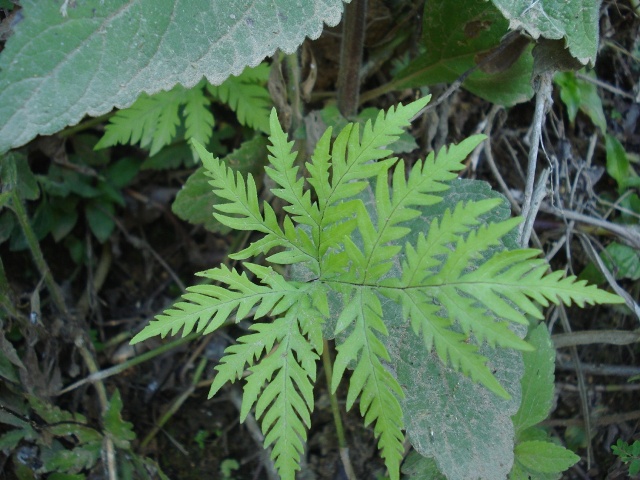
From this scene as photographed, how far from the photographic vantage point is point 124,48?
130cm

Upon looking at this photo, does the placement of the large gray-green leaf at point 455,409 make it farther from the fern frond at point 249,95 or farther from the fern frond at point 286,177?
the fern frond at point 249,95

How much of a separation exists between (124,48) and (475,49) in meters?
1.02

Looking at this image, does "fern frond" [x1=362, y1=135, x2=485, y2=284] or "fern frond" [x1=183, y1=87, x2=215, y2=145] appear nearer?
"fern frond" [x1=362, y1=135, x2=485, y2=284]

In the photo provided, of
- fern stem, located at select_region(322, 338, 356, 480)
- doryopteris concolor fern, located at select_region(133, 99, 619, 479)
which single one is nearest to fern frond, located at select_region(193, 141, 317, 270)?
doryopteris concolor fern, located at select_region(133, 99, 619, 479)

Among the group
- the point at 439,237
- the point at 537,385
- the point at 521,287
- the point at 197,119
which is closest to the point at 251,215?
the point at 439,237

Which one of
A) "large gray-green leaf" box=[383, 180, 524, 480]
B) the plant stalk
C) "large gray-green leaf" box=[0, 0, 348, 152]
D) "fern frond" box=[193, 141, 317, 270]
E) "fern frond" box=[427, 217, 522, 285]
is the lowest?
"large gray-green leaf" box=[383, 180, 524, 480]

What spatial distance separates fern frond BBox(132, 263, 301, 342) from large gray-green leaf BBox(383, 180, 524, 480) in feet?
1.00

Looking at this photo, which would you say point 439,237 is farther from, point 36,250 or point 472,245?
point 36,250

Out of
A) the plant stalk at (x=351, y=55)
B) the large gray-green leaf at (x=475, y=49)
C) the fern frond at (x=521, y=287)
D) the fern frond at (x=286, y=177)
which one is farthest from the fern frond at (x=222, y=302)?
the large gray-green leaf at (x=475, y=49)

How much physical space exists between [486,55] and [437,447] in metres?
1.10

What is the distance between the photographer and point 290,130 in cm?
180

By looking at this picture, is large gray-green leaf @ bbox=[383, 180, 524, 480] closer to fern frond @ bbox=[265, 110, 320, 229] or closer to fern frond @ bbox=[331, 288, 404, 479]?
fern frond @ bbox=[331, 288, 404, 479]

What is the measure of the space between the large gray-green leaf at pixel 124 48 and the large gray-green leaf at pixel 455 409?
0.70 meters

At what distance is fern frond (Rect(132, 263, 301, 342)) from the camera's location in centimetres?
114
